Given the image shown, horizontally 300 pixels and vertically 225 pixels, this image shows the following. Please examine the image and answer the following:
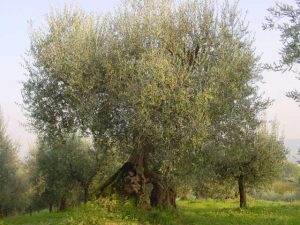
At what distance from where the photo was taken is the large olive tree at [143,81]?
21016mm

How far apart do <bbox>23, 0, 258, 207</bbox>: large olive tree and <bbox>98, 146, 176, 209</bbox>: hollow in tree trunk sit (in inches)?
2.6

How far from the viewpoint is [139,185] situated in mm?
24297

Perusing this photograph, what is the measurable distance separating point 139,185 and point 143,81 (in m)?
7.26

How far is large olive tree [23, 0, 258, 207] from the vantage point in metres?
21.0

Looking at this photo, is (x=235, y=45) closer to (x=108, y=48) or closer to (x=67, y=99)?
(x=108, y=48)

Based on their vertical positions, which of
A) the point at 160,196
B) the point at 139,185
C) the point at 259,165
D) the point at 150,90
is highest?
the point at 150,90

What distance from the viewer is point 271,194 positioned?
6575cm

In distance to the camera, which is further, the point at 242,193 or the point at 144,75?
the point at 242,193

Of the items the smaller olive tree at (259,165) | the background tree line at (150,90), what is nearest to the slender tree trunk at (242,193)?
the smaller olive tree at (259,165)

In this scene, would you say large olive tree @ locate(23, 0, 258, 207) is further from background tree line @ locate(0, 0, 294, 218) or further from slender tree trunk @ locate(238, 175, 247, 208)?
slender tree trunk @ locate(238, 175, 247, 208)

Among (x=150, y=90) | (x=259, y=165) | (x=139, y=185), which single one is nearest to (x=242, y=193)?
(x=259, y=165)

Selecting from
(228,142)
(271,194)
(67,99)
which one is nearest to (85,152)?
(67,99)

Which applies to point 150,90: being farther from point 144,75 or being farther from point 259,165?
point 259,165

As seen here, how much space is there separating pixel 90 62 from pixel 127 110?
3884 mm
